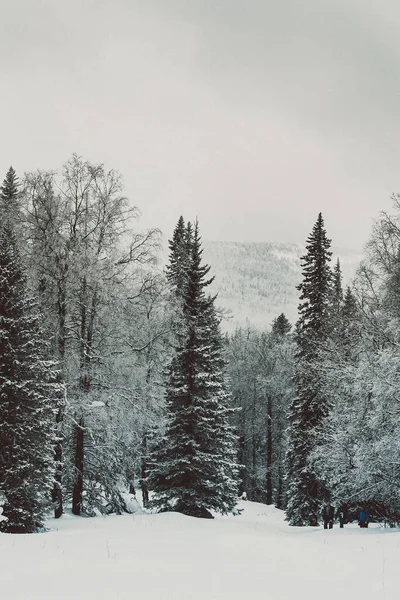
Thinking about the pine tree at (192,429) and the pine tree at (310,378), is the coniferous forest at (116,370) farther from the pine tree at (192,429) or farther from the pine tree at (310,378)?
the pine tree at (310,378)

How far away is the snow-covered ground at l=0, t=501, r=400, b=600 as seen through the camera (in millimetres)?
6982

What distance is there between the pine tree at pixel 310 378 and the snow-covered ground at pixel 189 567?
12.9m

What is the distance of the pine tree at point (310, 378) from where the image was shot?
25.4 metres

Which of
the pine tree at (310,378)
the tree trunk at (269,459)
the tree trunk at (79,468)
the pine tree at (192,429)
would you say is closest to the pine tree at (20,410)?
the tree trunk at (79,468)

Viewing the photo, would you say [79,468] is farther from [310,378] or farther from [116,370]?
[310,378]

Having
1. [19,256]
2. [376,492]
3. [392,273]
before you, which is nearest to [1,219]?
[19,256]

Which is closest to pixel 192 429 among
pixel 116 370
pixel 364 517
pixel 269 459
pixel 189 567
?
pixel 116 370

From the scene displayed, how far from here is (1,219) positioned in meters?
18.6

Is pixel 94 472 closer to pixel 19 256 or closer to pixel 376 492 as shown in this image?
pixel 19 256

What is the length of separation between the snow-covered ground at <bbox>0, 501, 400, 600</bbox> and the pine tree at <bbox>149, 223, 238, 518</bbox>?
26.0 ft

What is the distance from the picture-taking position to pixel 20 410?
558 inches

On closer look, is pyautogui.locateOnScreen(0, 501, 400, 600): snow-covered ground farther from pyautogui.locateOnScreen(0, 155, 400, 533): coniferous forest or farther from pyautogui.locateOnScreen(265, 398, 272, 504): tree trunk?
pyautogui.locateOnScreen(265, 398, 272, 504): tree trunk

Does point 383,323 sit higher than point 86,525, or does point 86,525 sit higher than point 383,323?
point 383,323

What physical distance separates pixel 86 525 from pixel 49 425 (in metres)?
3.07
